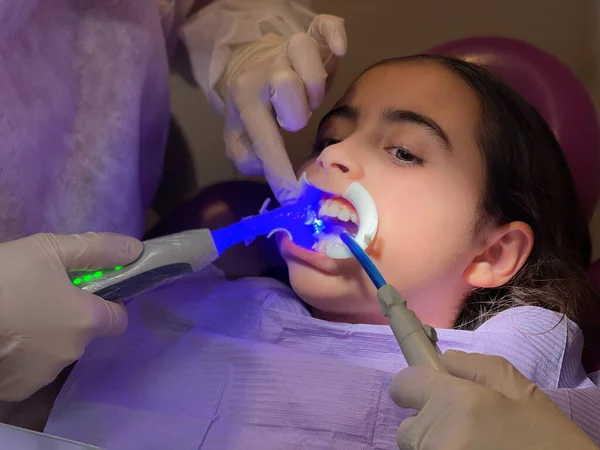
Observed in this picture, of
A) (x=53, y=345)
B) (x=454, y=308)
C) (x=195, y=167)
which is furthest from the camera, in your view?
(x=195, y=167)

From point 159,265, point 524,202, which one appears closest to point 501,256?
point 524,202

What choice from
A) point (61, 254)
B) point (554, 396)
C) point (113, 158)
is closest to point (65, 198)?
point (113, 158)

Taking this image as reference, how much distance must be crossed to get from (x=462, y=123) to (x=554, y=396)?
0.47 m

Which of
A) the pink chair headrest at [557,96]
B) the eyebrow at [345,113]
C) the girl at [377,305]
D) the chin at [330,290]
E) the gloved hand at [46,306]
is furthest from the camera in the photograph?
the pink chair headrest at [557,96]

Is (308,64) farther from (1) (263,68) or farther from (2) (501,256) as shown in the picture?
(2) (501,256)

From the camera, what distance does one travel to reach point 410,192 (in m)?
1.07

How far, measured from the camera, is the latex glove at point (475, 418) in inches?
28.1

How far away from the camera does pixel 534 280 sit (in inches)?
47.5

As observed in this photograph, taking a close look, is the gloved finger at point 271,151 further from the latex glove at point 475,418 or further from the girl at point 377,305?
the latex glove at point 475,418

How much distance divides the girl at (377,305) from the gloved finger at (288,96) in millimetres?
80

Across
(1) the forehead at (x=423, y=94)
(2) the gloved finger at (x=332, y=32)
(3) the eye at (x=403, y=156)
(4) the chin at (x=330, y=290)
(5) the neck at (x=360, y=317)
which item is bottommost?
(5) the neck at (x=360, y=317)

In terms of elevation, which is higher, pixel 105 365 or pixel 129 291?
pixel 129 291

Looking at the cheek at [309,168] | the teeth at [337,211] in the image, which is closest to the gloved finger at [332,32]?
the cheek at [309,168]

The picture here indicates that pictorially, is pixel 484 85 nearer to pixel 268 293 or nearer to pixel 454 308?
pixel 454 308
